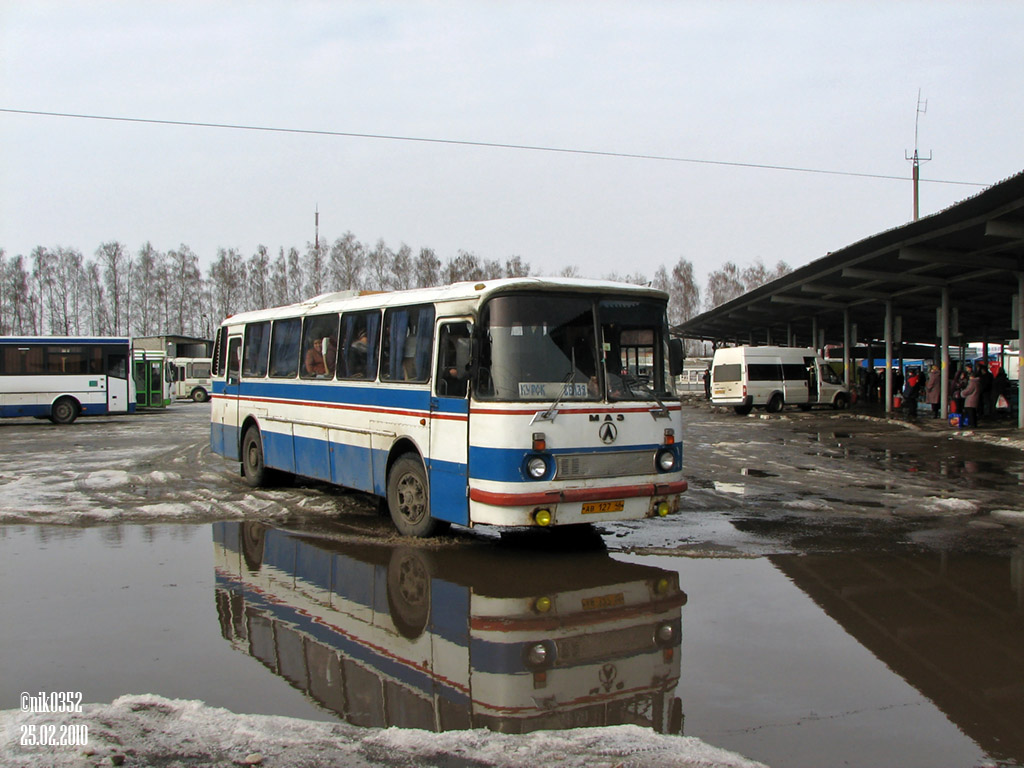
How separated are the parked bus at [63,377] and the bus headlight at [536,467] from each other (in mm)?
27153

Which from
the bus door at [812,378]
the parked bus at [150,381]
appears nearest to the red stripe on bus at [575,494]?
the bus door at [812,378]

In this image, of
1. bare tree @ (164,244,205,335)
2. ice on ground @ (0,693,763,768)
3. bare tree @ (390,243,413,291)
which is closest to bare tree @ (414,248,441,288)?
bare tree @ (390,243,413,291)

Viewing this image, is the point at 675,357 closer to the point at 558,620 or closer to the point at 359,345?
the point at 558,620

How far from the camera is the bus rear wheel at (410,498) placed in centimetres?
926

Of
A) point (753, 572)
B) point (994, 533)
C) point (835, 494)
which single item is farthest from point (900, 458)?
point (753, 572)

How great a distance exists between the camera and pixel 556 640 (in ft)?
20.1

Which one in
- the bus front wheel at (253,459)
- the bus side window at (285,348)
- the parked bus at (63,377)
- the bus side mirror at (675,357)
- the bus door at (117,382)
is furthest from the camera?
the bus door at (117,382)

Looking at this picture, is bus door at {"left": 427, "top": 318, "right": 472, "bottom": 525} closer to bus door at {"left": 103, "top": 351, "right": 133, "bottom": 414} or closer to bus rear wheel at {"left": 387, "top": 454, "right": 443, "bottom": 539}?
bus rear wheel at {"left": 387, "top": 454, "right": 443, "bottom": 539}

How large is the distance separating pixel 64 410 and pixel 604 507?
27.9 metres

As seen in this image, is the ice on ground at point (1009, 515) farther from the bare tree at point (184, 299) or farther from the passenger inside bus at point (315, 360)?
the bare tree at point (184, 299)

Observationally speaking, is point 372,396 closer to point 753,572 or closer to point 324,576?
point 324,576

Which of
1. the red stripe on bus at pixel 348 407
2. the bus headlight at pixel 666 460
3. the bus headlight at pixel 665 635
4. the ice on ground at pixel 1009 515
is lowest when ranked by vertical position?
the ice on ground at pixel 1009 515

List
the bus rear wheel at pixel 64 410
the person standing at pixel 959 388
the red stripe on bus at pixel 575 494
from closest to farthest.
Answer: the red stripe on bus at pixel 575 494, the person standing at pixel 959 388, the bus rear wheel at pixel 64 410

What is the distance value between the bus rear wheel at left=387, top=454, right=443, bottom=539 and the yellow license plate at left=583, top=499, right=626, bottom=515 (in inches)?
66.3
